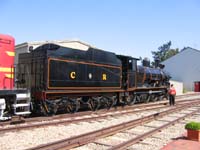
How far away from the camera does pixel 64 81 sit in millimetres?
14984

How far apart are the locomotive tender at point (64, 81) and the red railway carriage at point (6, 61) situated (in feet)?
0.48

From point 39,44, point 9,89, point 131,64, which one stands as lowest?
point 9,89

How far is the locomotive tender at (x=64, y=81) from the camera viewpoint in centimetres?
1384

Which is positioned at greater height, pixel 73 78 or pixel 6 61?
pixel 6 61

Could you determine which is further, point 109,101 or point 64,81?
point 109,101

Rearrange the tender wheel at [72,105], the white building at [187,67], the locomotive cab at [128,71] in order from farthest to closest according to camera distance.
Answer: the white building at [187,67]
the locomotive cab at [128,71]
the tender wheel at [72,105]

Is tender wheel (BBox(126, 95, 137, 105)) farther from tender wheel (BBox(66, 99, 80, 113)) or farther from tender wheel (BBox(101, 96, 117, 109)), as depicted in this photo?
tender wheel (BBox(66, 99, 80, 113))

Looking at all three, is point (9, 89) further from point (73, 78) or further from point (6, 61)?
point (73, 78)

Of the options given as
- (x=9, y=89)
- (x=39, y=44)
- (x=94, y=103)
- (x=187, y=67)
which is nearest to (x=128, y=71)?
(x=94, y=103)

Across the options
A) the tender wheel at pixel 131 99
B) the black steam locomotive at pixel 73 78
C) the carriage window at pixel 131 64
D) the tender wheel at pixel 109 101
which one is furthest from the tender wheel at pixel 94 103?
the carriage window at pixel 131 64

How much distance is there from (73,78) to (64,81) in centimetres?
72

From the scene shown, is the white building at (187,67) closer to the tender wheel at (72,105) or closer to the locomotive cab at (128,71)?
the locomotive cab at (128,71)

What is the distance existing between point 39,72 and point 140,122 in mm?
5139

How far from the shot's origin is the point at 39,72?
1433cm
